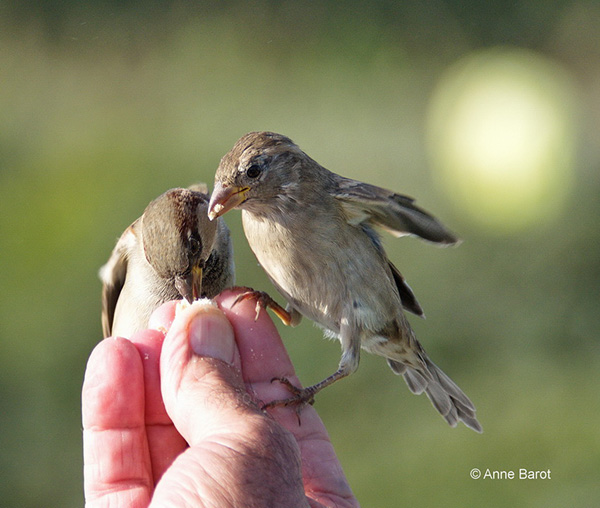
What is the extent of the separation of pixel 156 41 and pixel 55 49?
0.92 m

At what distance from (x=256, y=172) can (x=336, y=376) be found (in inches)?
26.5

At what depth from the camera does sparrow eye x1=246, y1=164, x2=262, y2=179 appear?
2365 mm

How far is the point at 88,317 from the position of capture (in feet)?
14.4

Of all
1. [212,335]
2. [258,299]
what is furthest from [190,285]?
[212,335]

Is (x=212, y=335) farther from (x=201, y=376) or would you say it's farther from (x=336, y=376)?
(x=336, y=376)

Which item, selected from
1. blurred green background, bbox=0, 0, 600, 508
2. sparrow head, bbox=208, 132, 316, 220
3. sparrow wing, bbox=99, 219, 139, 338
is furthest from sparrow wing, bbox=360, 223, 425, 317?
blurred green background, bbox=0, 0, 600, 508

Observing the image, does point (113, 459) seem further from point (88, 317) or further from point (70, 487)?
point (88, 317)

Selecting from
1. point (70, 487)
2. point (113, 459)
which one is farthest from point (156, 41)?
point (113, 459)

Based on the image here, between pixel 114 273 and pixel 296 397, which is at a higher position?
pixel 114 273

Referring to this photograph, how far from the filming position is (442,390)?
2.90 m

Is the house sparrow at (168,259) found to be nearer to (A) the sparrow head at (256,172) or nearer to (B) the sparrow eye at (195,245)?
(B) the sparrow eye at (195,245)

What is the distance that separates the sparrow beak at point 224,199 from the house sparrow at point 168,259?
141mm

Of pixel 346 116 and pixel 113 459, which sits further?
pixel 346 116

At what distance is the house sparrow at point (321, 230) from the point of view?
7.86 ft
